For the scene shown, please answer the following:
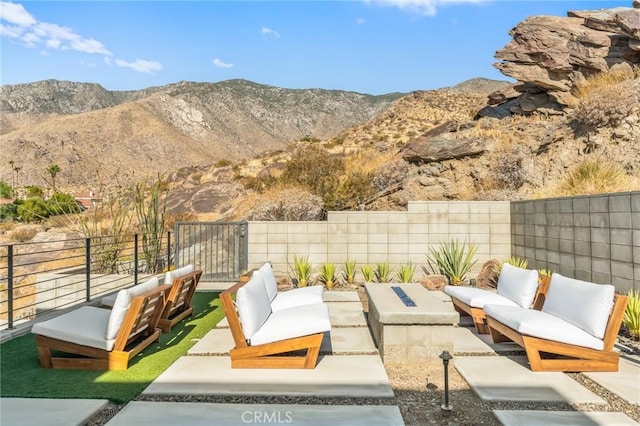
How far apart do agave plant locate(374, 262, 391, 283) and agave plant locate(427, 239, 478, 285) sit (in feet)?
3.44

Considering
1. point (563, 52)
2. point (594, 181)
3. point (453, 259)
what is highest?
point (563, 52)

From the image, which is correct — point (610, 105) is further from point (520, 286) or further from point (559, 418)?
point (559, 418)

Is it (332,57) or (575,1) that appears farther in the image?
(332,57)

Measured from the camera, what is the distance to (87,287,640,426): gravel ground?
2930mm

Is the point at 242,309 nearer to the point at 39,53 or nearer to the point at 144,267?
the point at 144,267

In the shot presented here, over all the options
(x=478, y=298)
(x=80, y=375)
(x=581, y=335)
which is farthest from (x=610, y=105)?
(x=80, y=375)

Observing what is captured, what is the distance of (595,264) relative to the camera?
5.95 metres

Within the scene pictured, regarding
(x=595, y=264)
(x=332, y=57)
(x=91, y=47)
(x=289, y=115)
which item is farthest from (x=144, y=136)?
(x=595, y=264)

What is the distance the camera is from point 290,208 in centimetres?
1121

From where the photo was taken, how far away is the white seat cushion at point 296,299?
5035 mm

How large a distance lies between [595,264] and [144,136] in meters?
57.1

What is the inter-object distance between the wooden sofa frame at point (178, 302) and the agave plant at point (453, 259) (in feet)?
18.4

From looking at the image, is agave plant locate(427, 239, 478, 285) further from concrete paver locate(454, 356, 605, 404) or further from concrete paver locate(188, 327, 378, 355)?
concrete paver locate(454, 356, 605, 404)

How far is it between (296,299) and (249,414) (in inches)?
89.9
